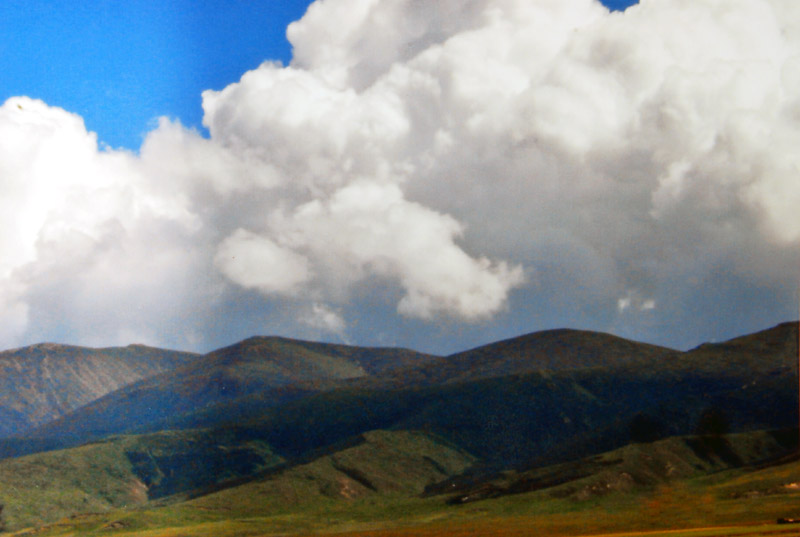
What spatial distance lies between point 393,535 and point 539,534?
36813 millimetres

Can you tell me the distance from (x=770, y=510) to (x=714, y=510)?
14208 millimetres

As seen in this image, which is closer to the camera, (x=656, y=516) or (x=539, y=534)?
(x=539, y=534)

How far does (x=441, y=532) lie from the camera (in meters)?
196

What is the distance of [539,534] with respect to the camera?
175125mm

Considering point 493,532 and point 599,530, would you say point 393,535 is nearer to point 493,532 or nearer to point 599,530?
point 493,532

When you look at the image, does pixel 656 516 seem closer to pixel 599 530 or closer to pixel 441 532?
pixel 599 530

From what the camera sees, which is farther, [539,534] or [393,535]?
[393,535]

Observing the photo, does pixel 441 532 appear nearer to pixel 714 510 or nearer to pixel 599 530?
pixel 599 530

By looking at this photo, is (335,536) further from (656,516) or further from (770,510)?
(770,510)

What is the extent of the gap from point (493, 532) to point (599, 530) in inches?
964

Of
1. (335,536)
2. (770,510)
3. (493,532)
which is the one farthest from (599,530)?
(335,536)

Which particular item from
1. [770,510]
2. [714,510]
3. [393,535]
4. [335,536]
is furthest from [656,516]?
[335,536]

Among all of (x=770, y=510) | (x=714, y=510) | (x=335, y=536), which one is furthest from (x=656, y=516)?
(x=335, y=536)

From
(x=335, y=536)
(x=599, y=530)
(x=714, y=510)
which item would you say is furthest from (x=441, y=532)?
(x=714, y=510)
